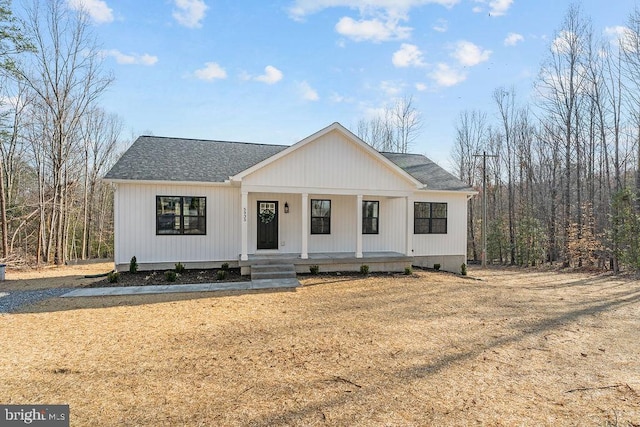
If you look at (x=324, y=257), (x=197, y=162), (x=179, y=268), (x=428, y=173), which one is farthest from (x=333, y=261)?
(x=428, y=173)

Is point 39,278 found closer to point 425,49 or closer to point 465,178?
point 425,49

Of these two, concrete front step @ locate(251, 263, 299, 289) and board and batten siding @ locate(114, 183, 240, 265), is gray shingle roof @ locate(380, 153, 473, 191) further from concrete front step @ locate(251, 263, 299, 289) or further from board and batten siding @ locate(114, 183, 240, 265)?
board and batten siding @ locate(114, 183, 240, 265)

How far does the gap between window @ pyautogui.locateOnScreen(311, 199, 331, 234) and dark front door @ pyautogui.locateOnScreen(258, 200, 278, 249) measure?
4.93 ft

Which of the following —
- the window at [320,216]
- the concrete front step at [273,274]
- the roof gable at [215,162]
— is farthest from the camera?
the window at [320,216]

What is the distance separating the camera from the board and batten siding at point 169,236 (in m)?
11.1

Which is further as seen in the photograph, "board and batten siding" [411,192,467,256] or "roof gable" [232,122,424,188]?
"board and batten siding" [411,192,467,256]

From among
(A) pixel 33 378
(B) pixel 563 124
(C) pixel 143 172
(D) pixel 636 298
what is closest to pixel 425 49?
(B) pixel 563 124

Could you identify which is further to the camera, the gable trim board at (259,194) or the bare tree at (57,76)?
the bare tree at (57,76)

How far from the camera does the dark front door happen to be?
12.5 metres

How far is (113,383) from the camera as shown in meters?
3.81

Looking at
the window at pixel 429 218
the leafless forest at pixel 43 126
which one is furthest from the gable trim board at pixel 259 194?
the leafless forest at pixel 43 126

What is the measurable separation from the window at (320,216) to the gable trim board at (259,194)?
176mm

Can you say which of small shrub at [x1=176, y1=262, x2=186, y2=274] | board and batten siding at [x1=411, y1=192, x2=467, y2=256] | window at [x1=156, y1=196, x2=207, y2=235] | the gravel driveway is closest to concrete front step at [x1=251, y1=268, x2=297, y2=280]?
small shrub at [x1=176, y1=262, x2=186, y2=274]

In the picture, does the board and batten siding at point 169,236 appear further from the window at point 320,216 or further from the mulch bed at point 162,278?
the window at point 320,216
